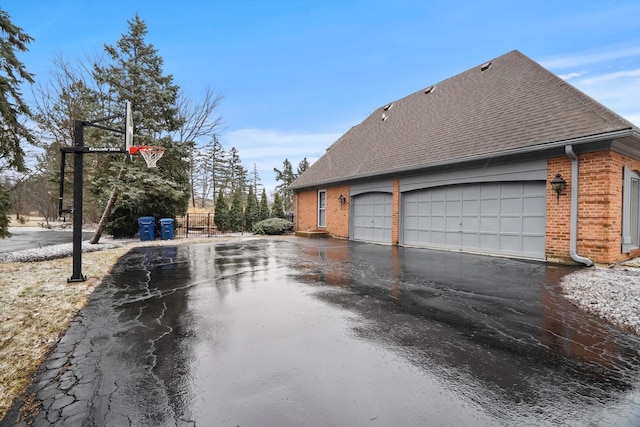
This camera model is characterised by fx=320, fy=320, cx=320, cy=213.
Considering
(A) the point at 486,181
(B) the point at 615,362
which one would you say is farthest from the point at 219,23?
(B) the point at 615,362

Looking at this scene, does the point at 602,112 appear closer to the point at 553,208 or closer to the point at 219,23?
the point at 553,208

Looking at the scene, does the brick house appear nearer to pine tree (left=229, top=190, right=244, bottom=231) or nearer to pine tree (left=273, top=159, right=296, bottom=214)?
pine tree (left=229, top=190, right=244, bottom=231)

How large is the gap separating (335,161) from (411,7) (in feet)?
24.5

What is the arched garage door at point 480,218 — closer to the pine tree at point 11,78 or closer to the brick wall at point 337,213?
the brick wall at point 337,213

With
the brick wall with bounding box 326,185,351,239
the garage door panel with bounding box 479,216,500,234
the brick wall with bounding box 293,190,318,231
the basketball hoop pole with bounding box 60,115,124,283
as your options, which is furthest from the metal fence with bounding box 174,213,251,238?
the garage door panel with bounding box 479,216,500,234

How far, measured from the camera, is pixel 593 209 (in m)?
7.44

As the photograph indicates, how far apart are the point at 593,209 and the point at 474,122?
478 centimetres

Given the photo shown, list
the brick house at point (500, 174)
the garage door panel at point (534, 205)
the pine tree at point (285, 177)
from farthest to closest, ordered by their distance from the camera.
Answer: the pine tree at point (285, 177) < the garage door panel at point (534, 205) < the brick house at point (500, 174)

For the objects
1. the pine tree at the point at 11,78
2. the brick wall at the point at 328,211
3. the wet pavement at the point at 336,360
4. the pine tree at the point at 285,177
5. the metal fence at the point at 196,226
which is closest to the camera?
the wet pavement at the point at 336,360

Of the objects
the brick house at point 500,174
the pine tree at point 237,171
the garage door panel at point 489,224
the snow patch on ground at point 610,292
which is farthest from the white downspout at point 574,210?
the pine tree at point 237,171

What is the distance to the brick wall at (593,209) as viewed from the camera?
7.28 meters

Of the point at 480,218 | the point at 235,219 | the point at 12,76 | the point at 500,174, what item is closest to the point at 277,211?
the point at 235,219

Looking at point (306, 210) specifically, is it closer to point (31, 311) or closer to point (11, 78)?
point (11, 78)

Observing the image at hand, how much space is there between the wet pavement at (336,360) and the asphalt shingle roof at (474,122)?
4.83 metres
